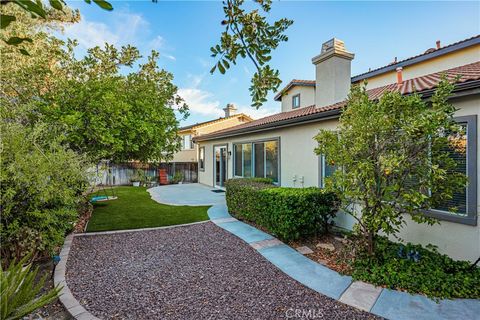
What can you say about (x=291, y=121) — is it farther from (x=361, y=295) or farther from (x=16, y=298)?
(x=16, y=298)

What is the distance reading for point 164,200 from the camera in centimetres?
1129

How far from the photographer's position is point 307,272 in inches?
172

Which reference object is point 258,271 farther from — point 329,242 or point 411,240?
point 411,240

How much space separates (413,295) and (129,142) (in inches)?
299

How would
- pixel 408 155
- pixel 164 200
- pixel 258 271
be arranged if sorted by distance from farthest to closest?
pixel 164 200
pixel 258 271
pixel 408 155

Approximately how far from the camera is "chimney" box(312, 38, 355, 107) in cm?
843

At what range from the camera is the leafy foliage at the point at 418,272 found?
144 inches

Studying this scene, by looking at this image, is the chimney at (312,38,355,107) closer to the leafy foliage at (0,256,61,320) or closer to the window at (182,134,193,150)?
the leafy foliage at (0,256,61,320)

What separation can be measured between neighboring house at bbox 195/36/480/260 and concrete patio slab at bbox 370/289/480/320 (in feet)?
4.76

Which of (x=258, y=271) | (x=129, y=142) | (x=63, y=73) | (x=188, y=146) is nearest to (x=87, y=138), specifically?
(x=129, y=142)

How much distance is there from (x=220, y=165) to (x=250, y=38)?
12.7 metres

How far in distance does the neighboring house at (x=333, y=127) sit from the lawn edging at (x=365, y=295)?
1.53 m

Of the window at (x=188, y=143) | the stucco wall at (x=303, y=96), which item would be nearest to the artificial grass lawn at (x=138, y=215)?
the stucco wall at (x=303, y=96)

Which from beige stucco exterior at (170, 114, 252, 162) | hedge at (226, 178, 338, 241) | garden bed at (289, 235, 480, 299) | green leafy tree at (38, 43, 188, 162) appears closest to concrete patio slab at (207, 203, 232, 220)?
hedge at (226, 178, 338, 241)
